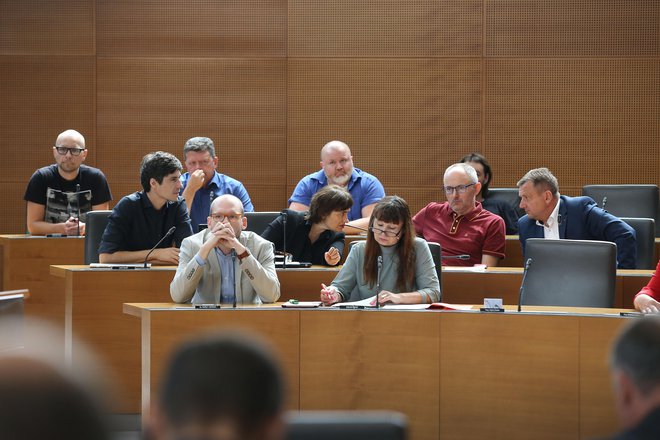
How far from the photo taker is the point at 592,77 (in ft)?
28.0

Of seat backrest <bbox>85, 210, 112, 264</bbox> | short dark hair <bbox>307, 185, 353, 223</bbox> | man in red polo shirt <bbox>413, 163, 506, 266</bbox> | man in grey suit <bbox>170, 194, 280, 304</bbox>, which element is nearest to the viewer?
man in grey suit <bbox>170, 194, 280, 304</bbox>

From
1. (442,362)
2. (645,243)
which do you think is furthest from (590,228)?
(442,362)

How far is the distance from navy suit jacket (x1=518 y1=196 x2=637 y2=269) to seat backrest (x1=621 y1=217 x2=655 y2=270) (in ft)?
0.67

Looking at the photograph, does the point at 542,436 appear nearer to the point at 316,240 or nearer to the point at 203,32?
the point at 316,240

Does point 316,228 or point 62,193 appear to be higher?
point 62,193

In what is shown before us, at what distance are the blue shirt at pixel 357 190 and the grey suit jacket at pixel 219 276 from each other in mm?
2171

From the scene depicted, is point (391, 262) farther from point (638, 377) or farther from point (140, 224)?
point (638, 377)

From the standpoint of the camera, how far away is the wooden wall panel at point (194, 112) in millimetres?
8633

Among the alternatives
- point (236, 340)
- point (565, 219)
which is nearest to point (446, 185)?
point (565, 219)

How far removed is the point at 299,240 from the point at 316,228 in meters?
0.12

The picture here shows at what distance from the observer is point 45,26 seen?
28.3 feet

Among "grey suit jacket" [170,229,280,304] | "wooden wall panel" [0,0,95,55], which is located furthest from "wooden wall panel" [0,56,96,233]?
"grey suit jacket" [170,229,280,304]

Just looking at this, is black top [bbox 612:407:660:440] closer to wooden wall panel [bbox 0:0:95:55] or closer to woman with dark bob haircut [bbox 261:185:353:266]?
woman with dark bob haircut [bbox 261:185:353:266]

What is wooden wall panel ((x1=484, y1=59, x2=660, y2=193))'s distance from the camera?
8.54m
